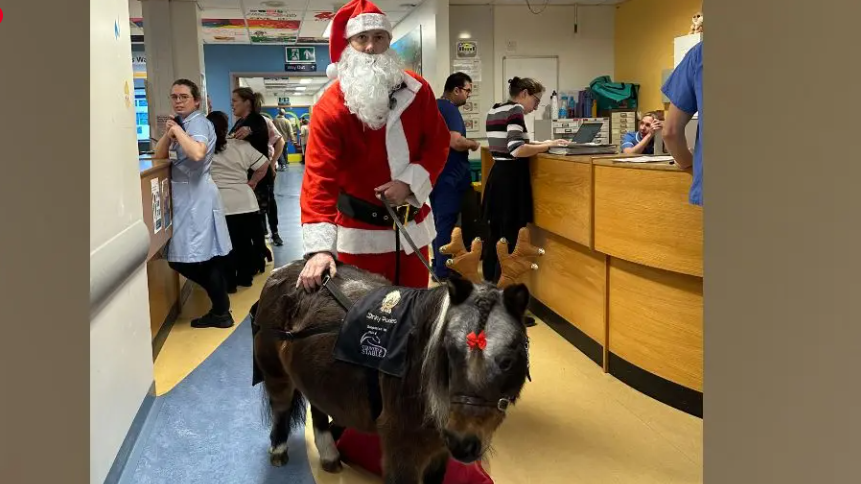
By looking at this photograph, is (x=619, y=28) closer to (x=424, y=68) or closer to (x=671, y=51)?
(x=671, y=51)

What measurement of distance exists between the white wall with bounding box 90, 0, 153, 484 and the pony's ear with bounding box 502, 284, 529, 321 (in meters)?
1.32

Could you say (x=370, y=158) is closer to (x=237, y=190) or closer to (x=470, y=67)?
(x=237, y=190)

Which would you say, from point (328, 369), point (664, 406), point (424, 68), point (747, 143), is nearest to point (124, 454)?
point (328, 369)

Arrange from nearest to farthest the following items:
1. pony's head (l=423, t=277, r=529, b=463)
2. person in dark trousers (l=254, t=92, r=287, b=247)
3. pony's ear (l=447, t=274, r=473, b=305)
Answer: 1. pony's head (l=423, t=277, r=529, b=463)
2. pony's ear (l=447, t=274, r=473, b=305)
3. person in dark trousers (l=254, t=92, r=287, b=247)

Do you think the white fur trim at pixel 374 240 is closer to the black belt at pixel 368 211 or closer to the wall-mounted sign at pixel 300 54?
the black belt at pixel 368 211

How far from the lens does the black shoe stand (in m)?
4.91

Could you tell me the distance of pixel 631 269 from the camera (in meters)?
3.57

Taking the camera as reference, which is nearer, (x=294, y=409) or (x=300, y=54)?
(x=294, y=409)

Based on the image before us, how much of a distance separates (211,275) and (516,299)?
3.49m

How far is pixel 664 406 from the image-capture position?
338cm

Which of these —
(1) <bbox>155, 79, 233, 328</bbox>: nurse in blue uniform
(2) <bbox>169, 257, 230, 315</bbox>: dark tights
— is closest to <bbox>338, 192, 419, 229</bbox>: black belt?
(1) <bbox>155, 79, 233, 328</bbox>: nurse in blue uniform

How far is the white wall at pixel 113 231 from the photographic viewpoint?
2471 mm

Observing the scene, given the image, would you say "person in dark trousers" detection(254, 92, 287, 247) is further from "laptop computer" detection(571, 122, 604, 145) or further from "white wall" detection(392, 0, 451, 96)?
"laptop computer" detection(571, 122, 604, 145)

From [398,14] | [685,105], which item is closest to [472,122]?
[398,14]
